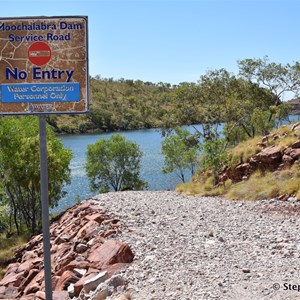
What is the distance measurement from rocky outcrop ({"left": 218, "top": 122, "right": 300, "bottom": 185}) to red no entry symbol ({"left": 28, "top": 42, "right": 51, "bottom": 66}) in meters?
13.0

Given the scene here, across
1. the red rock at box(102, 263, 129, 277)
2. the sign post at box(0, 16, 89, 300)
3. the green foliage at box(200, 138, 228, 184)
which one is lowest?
the red rock at box(102, 263, 129, 277)

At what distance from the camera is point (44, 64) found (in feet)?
19.4

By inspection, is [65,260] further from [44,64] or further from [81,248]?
[44,64]

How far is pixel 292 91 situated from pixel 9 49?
3286 centimetres

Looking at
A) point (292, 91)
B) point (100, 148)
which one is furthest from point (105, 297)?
point (100, 148)

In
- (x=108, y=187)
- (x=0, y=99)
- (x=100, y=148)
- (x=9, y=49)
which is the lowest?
(x=108, y=187)

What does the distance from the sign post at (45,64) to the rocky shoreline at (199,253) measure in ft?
10.2

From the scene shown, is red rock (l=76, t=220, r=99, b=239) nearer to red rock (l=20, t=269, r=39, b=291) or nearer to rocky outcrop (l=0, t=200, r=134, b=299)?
rocky outcrop (l=0, t=200, r=134, b=299)

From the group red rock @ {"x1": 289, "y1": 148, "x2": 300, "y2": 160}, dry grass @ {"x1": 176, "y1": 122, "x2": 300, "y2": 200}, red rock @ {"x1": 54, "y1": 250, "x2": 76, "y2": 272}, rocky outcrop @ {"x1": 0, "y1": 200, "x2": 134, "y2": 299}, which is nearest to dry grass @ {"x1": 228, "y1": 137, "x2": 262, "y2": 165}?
dry grass @ {"x1": 176, "y1": 122, "x2": 300, "y2": 200}

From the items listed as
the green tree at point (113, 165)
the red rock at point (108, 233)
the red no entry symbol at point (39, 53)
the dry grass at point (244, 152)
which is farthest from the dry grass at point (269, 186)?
the green tree at point (113, 165)

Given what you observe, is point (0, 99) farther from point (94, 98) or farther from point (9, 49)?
point (94, 98)

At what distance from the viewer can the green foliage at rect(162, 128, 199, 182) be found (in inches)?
1429

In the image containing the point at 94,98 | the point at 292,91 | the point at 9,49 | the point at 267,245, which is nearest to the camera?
the point at 9,49

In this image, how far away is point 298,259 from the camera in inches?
291
